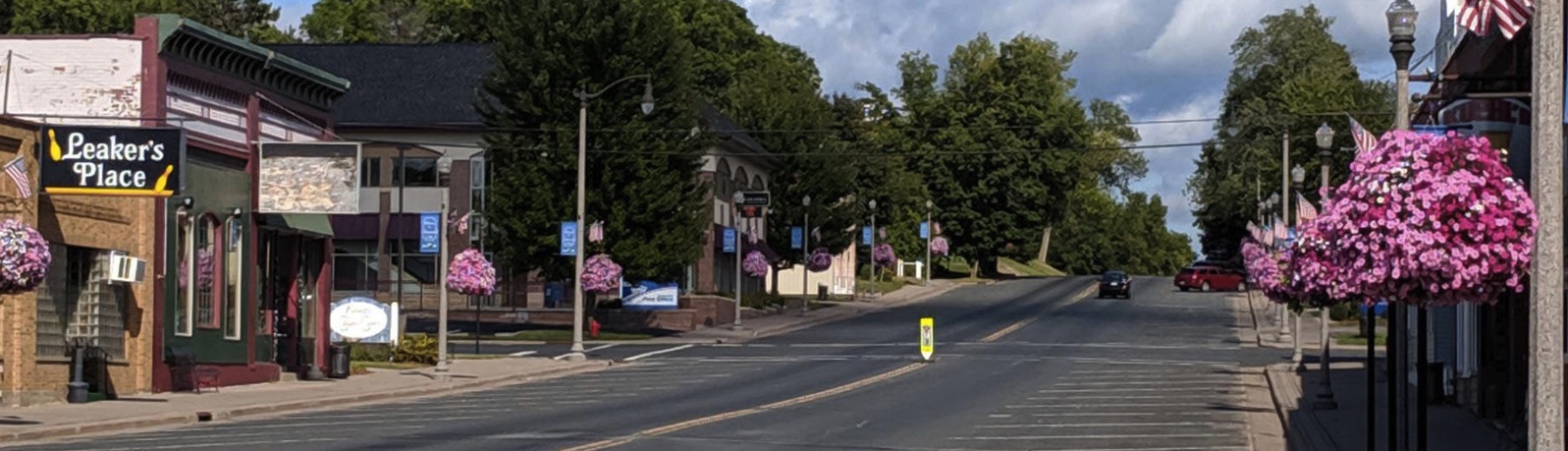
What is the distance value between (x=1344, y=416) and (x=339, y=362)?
2052cm

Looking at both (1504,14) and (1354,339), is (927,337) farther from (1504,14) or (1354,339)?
(1504,14)

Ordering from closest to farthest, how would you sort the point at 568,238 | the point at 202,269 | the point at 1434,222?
the point at 1434,222, the point at 202,269, the point at 568,238

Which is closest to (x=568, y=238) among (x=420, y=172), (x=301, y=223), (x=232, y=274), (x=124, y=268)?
(x=301, y=223)

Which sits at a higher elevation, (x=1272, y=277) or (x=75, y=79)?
(x=75, y=79)

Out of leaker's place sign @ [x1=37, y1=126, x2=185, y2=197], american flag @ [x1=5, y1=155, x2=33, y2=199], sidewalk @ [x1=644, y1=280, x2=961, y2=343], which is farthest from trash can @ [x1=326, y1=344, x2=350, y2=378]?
sidewalk @ [x1=644, y1=280, x2=961, y2=343]

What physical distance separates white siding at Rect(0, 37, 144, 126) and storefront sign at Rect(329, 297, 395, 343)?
8.29 meters

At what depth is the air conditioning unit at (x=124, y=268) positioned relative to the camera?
32781 millimetres

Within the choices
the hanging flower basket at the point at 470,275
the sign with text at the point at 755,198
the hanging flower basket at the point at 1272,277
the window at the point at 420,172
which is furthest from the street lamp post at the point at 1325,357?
the window at the point at 420,172

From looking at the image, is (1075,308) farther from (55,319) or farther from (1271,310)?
(55,319)

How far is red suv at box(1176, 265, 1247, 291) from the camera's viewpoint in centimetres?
9725

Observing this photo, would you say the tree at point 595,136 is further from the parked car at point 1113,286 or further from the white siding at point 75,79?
the parked car at point 1113,286

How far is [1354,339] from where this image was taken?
60062 millimetres

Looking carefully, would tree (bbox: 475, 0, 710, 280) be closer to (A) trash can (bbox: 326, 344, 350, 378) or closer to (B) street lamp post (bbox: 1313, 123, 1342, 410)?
(A) trash can (bbox: 326, 344, 350, 378)

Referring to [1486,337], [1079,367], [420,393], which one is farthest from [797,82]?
[1486,337]
